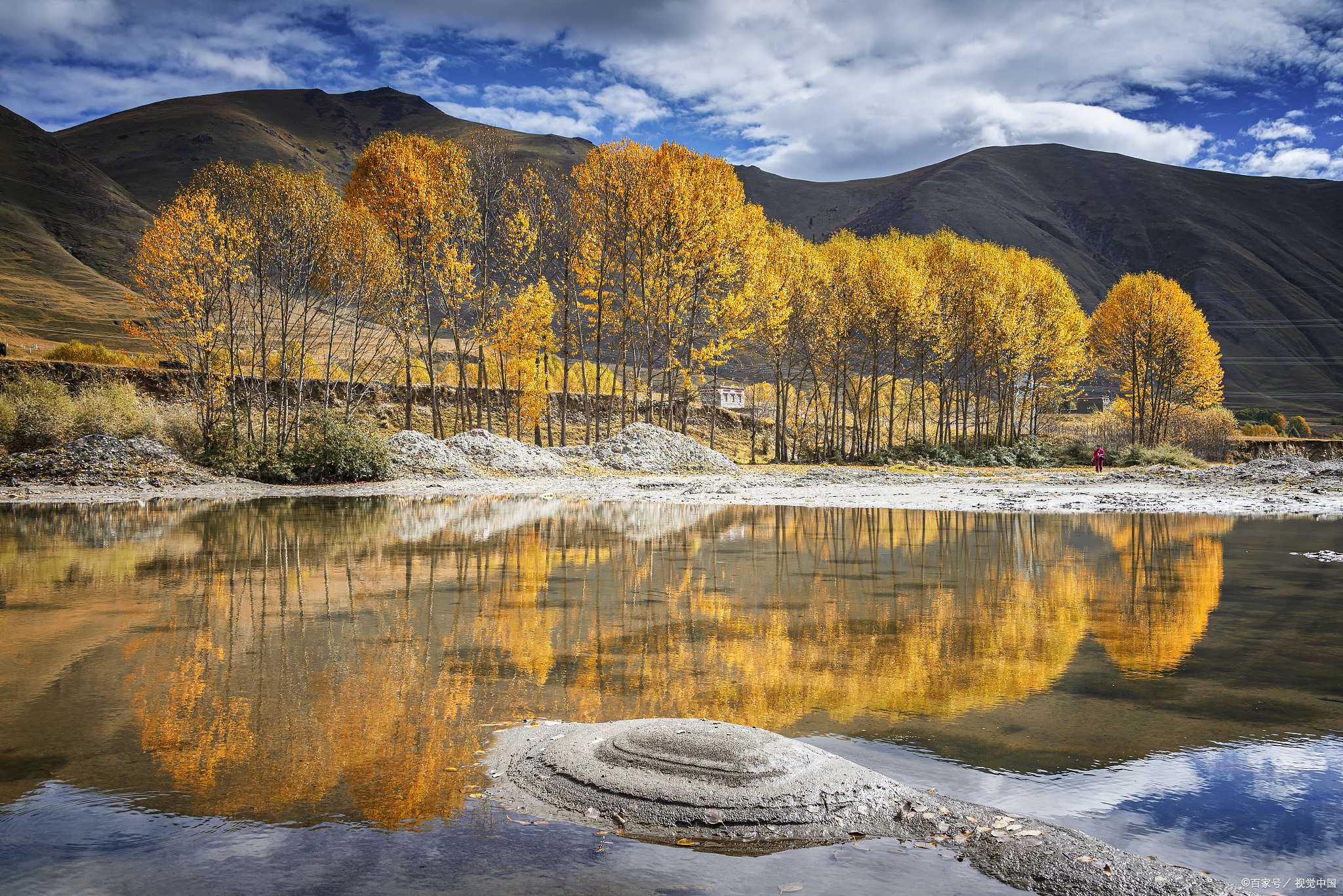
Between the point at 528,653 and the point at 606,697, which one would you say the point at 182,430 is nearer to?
the point at 528,653

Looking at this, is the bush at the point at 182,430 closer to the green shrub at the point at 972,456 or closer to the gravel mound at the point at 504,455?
the gravel mound at the point at 504,455

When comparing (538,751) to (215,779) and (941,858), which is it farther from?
(941,858)

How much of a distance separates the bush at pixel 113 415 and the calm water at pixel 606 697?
14555mm

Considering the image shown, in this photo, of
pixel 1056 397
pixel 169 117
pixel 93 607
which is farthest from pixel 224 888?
pixel 169 117

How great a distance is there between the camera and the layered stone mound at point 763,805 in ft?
9.88

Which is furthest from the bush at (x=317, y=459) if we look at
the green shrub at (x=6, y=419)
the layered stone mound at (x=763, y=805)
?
the layered stone mound at (x=763, y=805)

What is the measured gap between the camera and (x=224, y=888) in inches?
113

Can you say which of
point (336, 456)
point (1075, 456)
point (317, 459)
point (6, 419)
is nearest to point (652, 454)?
point (336, 456)

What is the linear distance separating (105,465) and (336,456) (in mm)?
6557

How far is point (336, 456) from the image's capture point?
82.9 feet

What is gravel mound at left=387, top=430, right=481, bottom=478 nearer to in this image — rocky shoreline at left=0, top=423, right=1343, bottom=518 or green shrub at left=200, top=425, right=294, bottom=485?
rocky shoreline at left=0, top=423, right=1343, bottom=518

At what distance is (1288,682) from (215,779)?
7.27 m

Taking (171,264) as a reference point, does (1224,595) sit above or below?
below

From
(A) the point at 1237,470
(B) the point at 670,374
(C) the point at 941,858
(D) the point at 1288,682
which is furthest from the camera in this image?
(B) the point at 670,374
